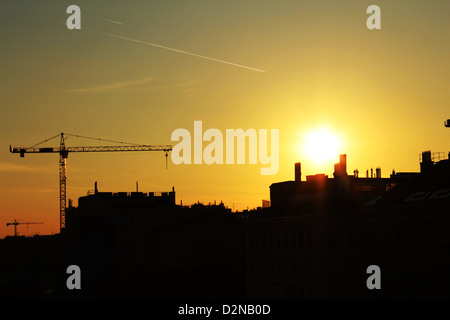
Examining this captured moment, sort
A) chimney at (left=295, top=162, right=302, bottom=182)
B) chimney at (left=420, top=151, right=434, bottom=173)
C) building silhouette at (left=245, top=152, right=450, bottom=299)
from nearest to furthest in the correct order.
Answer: building silhouette at (left=245, top=152, right=450, bottom=299) < chimney at (left=420, top=151, right=434, bottom=173) < chimney at (left=295, top=162, right=302, bottom=182)

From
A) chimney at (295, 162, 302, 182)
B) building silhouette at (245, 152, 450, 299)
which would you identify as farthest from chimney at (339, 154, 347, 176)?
chimney at (295, 162, 302, 182)

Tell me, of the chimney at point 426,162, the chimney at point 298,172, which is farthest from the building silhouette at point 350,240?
the chimney at point 298,172

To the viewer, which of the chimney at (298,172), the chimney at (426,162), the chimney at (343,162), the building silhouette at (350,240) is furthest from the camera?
the chimney at (298,172)

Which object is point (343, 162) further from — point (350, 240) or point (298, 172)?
point (350, 240)

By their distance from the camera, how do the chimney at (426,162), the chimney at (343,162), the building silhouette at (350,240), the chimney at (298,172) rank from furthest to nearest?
1. the chimney at (298,172)
2. the chimney at (343,162)
3. the chimney at (426,162)
4. the building silhouette at (350,240)

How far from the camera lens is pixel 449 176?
303 feet

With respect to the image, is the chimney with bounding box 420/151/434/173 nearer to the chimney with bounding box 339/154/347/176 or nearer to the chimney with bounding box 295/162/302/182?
the chimney with bounding box 339/154/347/176

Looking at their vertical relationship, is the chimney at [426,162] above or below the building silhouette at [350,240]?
above

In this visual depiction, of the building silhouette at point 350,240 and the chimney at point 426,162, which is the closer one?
the building silhouette at point 350,240

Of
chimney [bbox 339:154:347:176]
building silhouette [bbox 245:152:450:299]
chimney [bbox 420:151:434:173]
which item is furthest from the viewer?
chimney [bbox 339:154:347:176]

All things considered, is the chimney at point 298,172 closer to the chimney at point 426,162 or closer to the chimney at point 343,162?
the chimney at point 343,162

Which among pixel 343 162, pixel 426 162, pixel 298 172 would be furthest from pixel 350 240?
A: pixel 298 172

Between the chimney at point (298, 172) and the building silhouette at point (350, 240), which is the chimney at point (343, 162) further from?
the chimney at point (298, 172)
